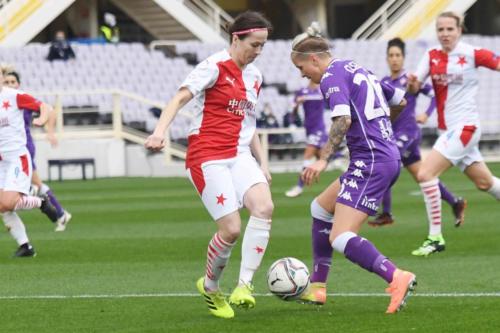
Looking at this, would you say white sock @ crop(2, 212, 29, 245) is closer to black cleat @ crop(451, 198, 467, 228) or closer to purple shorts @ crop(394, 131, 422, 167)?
purple shorts @ crop(394, 131, 422, 167)

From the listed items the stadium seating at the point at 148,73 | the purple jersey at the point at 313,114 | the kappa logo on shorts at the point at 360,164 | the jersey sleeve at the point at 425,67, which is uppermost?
the jersey sleeve at the point at 425,67

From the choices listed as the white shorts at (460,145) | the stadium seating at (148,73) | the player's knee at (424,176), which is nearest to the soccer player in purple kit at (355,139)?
the white shorts at (460,145)

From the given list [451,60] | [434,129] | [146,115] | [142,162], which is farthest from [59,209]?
[434,129]

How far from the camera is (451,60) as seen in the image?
12398 mm

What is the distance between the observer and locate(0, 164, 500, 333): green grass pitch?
8242mm

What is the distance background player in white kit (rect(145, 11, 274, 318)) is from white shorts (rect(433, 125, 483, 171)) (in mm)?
3874

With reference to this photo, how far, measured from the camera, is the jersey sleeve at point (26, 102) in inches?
506

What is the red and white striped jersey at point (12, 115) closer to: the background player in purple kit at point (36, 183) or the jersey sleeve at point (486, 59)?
the background player in purple kit at point (36, 183)

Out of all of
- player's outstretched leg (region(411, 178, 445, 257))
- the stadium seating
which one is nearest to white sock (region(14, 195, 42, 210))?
player's outstretched leg (region(411, 178, 445, 257))

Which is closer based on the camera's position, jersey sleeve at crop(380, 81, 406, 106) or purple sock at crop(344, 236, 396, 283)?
purple sock at crop(344, 236, 396, 283)

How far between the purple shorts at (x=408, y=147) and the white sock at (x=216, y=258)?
6.55m

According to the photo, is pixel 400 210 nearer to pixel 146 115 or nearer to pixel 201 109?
pixel 201 109

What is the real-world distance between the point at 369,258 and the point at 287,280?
2.24ft

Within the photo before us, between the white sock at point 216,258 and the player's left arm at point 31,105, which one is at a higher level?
the player's left arm at point 31,105
